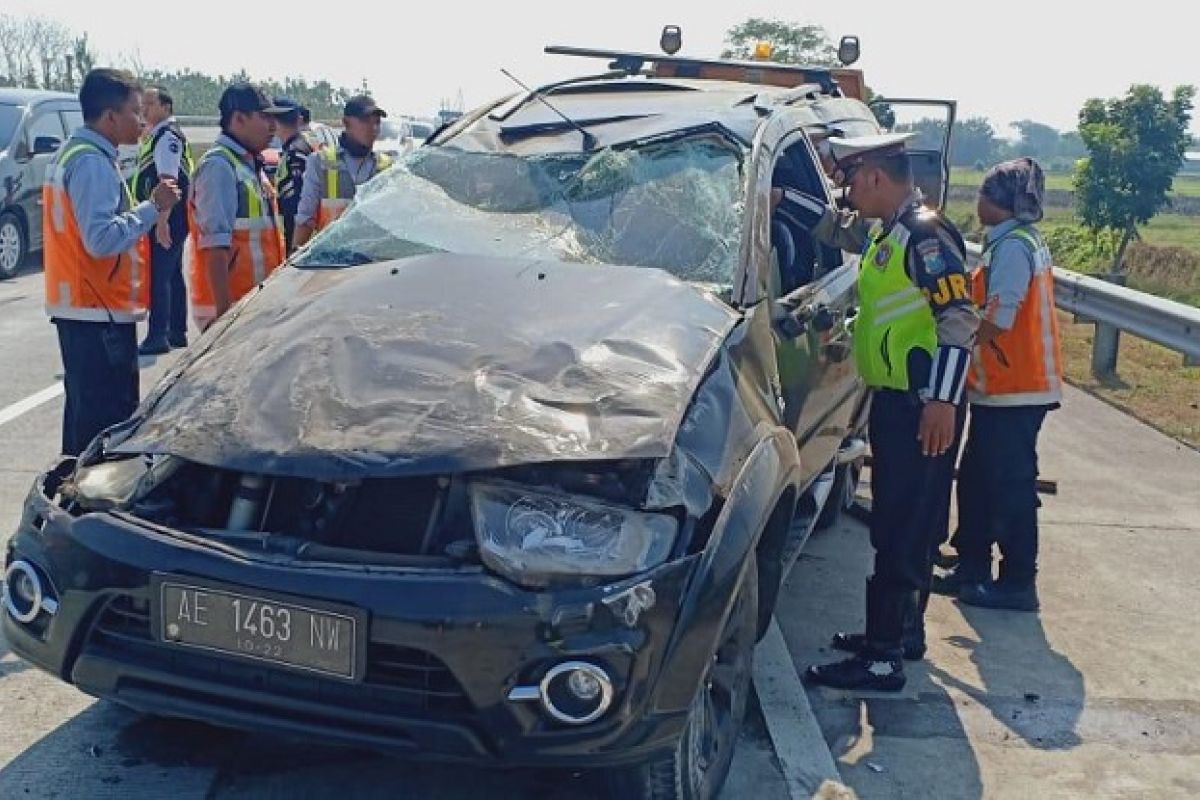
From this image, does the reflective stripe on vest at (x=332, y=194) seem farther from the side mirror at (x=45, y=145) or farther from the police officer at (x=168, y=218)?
the side mirror at (x=45, y=145)

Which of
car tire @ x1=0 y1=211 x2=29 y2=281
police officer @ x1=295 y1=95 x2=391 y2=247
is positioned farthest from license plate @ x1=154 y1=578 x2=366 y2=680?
car tire @ x1=0 y1=211 x2=29 y2=281

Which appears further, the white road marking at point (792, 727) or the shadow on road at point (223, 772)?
the white road marking at point (792, 727)

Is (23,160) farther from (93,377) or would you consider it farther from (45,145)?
(93,377)

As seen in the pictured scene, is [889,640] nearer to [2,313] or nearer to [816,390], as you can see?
[816,390]

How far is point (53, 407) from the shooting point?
8250mm

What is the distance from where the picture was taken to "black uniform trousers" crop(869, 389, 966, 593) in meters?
4.82

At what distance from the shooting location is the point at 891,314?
4773mm

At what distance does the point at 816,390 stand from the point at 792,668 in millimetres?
1017

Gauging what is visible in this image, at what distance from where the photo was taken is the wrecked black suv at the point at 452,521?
10.5 feet

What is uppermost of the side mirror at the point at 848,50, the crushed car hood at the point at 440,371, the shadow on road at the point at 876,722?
the side mirror at the point at 848,50

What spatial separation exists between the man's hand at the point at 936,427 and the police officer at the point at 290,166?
490 cm

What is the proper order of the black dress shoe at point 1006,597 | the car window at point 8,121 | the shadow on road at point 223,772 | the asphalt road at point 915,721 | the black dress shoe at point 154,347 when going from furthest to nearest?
1. the car window at point 8,121
2. the black dress shoe at point 154,347
3. the black dress shoe at point 1006,597
4. the asphalt road at point 915,721
5. the shadow on road at point 223,772

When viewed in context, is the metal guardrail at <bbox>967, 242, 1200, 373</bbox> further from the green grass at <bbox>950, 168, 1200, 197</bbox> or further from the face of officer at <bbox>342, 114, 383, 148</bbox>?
the green grass at <bbox>950, 168, 1200, 197</bbox>

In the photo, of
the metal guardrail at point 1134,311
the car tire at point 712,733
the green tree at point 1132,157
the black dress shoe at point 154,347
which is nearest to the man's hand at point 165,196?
the car tire at point 712,733
